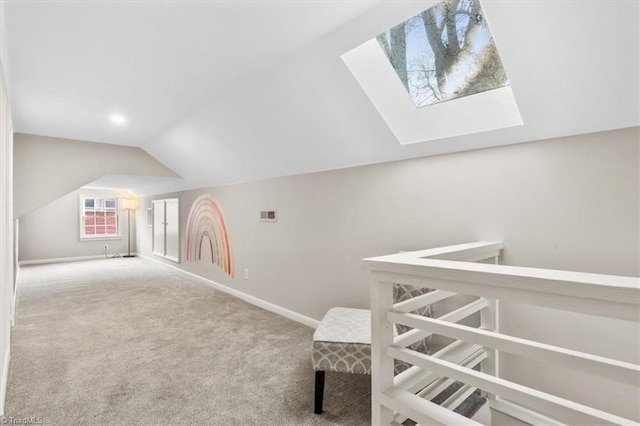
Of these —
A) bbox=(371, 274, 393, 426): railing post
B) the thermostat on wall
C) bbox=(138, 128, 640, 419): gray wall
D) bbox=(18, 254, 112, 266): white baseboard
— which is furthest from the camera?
bbox=(18, 254, 112, 266): white baseboard

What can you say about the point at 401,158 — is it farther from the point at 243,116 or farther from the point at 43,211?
the point at 43,211

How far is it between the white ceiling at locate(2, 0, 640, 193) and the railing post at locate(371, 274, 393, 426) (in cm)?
126

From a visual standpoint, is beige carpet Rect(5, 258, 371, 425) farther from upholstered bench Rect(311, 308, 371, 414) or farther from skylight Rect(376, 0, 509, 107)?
skylight Rect(376, 0, 509, 107)

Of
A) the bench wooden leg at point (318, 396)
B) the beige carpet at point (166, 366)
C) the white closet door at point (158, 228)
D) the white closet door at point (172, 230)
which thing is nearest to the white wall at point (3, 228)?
the beige carpet at point (166, 366)

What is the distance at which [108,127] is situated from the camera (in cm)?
389

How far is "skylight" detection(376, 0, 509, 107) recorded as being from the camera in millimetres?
1791

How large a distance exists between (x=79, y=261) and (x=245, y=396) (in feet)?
24.0

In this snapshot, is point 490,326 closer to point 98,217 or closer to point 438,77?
point 438,77

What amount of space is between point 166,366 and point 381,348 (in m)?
1.97

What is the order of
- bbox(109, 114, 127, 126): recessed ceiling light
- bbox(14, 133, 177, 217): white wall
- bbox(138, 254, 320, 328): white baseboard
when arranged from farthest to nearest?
bbox(14, 133, 177, 217): white wall → bbox(109, 114, 127, 126): recessed ceiling light → bbox(138, 254, 320, 328): white baseboard

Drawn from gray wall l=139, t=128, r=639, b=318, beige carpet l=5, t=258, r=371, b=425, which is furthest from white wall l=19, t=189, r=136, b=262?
gray wall l=139, t=128, r=639, b=318

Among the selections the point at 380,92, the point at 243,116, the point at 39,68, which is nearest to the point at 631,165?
the point at 380,92

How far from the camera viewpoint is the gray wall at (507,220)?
1.51 m

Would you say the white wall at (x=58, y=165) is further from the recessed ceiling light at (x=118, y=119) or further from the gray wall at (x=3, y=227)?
the gray wall at (x=3, y=227)
